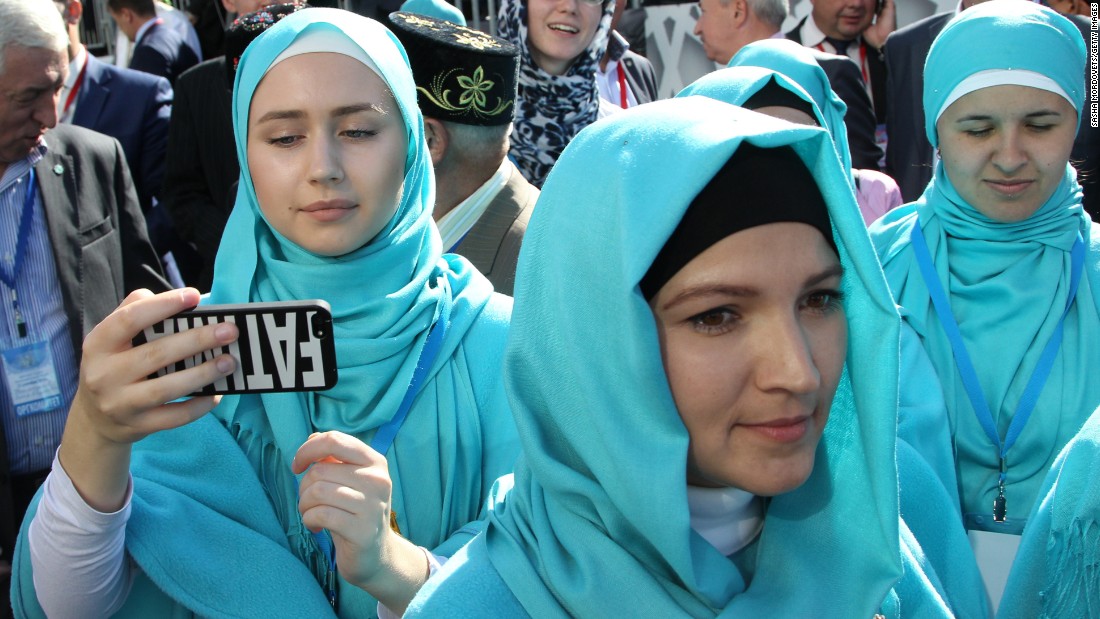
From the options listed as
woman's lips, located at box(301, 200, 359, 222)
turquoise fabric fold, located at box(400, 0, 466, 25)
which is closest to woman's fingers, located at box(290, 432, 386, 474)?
woman's lips, located at box(301, 200, 359, 222)

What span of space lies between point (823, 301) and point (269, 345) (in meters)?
0.83

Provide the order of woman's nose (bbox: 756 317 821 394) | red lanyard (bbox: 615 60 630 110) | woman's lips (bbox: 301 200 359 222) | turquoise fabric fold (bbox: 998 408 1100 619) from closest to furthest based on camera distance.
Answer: woman's nose (bbox: 756 317 821 394)
turquoise fabric fold (bbox: 998 408 1100 619)
woman's lips (bbox: 301 200 359 222)
red lanyard (bbox: 615 60 630 110)

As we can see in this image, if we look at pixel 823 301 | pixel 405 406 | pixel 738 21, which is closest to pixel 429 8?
pixel 738 21

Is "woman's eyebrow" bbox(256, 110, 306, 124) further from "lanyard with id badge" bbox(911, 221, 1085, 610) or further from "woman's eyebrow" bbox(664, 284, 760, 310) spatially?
"lanyard with id badge" bbox(911, 221, 1085, 610)

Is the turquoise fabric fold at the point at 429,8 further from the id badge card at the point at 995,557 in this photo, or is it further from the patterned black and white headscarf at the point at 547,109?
the id badge card at the point at 995,557

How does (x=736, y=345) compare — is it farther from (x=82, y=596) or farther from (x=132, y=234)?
(x=132, y=234)

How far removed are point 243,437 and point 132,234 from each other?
2216mm

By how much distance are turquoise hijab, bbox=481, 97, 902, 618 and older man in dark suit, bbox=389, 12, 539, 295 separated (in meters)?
1.83

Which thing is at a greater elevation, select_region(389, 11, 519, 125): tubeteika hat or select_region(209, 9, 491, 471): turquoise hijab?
select_region(389, 11, 519, 125): tubeteika hat

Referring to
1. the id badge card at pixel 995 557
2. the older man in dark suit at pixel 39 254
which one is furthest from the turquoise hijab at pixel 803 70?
the older man in dark suit at pixel 39 254

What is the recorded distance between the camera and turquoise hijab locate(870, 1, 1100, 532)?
10.4 feet

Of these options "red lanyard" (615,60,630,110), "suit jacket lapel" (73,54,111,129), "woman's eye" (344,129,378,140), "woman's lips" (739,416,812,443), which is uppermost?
"woman's eye" (344,129,378,140)

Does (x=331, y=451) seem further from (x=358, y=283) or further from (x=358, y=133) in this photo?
(x=358, y=133)

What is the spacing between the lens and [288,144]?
243cm
